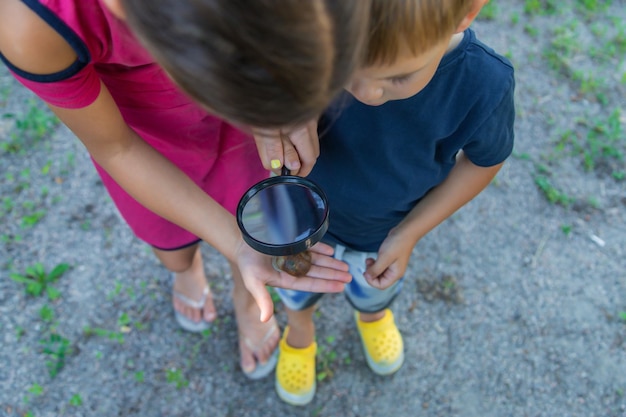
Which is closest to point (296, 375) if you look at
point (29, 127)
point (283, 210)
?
point (283, 210)

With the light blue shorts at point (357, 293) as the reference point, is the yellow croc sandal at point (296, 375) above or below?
below

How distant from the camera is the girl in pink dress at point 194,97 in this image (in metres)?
0.70

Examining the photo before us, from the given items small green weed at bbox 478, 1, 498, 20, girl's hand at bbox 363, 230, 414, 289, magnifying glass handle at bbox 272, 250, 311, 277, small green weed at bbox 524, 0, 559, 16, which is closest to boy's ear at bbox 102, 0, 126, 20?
magnifying glass handle at bbox 272, 250, 311, 277

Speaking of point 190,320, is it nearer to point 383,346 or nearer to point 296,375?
point 296,375

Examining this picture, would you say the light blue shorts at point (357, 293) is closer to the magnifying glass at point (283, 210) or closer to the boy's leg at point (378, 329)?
the boy's leg at point (378, 329)

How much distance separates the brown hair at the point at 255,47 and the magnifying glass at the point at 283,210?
0.45m

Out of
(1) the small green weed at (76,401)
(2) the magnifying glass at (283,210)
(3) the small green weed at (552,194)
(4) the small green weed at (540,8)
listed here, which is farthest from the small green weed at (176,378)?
(4) the small green weed at (540,8)

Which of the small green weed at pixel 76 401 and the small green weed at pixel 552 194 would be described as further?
the small green weed at pixel 552 194

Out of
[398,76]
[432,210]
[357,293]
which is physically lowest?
[357,293]

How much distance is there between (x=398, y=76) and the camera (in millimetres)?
975

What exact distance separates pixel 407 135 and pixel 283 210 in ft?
1.12

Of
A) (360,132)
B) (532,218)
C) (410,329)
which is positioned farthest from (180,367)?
(532,218)

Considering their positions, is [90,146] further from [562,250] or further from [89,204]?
[562,250]

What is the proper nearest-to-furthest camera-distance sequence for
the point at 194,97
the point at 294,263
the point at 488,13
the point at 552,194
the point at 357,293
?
the point at 194,97 < the point at 294,263 < the point at 357,293 < the point at 552,194 < the point at 488,13
